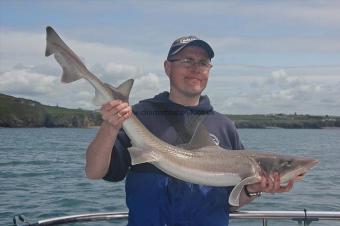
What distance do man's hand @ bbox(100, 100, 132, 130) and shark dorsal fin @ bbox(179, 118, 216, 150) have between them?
790mm

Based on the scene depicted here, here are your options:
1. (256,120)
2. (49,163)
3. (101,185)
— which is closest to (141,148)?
(101,185)

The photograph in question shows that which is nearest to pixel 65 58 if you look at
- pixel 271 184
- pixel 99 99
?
pixel 99 99

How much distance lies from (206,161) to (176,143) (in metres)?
0.43

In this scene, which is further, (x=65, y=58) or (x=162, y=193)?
(x=162, y=193)

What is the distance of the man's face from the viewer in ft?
18.0

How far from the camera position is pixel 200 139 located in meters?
5.20

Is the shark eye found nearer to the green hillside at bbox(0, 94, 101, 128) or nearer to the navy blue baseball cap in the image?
the navy blue baseball cap

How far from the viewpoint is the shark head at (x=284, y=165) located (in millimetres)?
5152

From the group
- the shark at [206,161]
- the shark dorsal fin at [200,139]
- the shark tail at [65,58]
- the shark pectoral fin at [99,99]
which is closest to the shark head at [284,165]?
the shark at [206,161]

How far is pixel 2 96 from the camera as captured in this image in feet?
587

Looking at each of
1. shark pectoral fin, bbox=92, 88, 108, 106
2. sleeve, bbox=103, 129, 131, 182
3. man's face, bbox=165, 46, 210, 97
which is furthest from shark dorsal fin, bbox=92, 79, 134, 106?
man's face, bbox=165, 46, 210, 97

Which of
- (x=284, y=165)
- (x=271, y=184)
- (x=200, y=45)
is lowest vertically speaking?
(x=271, y=184)

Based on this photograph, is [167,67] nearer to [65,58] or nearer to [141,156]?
[141,156]

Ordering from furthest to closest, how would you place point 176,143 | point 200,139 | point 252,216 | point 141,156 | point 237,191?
1. point 252,216
2. point 176,143
3. point 200,139
4. point 237,191
5. point 141,156
